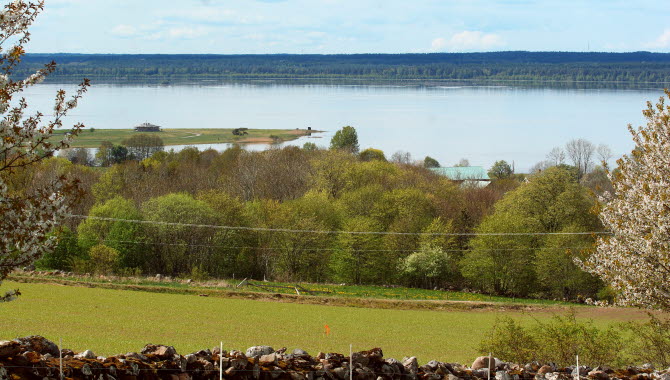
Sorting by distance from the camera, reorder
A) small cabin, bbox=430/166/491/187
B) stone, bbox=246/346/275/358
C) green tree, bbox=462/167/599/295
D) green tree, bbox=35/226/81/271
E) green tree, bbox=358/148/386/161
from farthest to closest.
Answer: green tree, bbox=358/148/386/161, small cabin, bbox=430/166/491/187, green tree, bbox=462/167/599/295, green tree, bbox=35/226/81/271, stone, bbox=246/346/275/358

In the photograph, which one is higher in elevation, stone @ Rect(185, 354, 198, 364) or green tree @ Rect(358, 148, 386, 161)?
stone @ Rect(185, 354, 198, 364)

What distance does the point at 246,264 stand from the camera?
2087 inches

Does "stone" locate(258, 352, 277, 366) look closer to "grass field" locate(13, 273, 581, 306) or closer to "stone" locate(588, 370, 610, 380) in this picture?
"stone" locate(588, 370, 610, 380)

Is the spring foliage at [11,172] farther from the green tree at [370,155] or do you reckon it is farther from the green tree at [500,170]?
the green tree at [500,170]

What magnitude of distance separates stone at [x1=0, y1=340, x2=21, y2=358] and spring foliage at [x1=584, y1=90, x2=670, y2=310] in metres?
11.8

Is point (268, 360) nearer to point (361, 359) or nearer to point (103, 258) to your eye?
point (361, 359)

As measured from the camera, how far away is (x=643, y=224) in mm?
15758

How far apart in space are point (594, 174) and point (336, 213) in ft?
142

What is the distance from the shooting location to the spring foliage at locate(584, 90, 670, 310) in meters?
15.3

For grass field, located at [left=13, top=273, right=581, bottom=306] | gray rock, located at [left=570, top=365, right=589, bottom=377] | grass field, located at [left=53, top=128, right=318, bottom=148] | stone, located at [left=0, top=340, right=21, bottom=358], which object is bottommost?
grass field, located at [left=13, top=273, right=581, bottom=306]

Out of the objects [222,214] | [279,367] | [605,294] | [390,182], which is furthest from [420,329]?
[390,182]

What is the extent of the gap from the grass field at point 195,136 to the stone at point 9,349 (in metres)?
130

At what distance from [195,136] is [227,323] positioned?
136 meters

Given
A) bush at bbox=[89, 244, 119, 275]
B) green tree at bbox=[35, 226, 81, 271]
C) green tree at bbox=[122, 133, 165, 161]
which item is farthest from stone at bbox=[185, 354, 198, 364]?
green tree at bbox=[122, 133, 165, 161]
